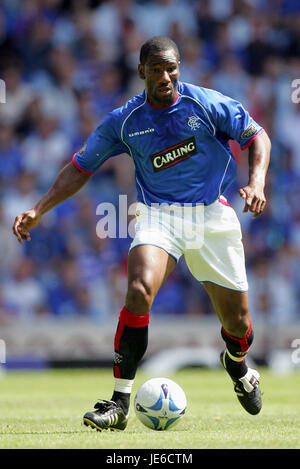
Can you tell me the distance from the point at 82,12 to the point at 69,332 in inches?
262

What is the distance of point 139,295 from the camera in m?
5.73

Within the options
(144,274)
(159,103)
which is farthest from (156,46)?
(144,274)

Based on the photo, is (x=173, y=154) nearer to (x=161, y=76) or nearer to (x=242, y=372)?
(x=161, y=76)

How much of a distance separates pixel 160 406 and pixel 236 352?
105 cm

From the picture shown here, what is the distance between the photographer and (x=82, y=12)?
16516mm

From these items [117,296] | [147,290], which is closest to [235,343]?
[147,290]

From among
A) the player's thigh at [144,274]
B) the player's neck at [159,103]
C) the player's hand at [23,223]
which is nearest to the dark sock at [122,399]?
the player's thigh at [144,274]

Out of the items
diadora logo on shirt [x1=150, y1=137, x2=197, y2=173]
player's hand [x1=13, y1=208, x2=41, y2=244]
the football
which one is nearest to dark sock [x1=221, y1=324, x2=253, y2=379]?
the football

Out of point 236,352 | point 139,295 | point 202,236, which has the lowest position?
point 236,352

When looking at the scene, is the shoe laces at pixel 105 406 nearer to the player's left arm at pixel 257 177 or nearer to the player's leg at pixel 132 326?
the player's leg at pixel 132 326

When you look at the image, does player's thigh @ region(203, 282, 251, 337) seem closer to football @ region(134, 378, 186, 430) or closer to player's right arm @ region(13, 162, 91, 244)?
football @ region(134, 378, 186, 430)

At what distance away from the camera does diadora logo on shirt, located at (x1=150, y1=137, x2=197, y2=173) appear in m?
6.28

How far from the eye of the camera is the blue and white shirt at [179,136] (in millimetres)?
6285

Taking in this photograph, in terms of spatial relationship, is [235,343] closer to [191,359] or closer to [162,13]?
[191,359]
